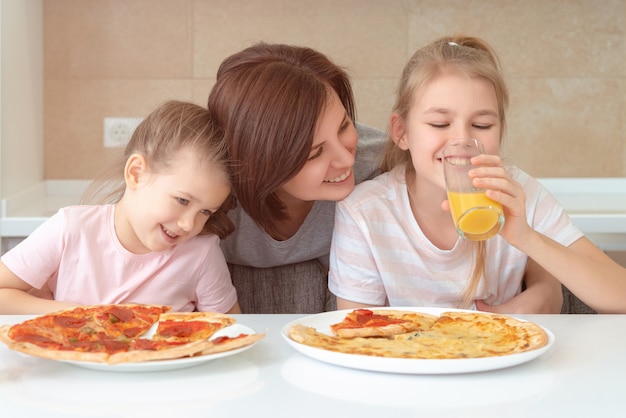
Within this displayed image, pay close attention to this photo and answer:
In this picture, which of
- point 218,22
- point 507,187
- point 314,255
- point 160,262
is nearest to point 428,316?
point 507,187

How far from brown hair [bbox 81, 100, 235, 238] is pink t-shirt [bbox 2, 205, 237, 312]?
8 cm

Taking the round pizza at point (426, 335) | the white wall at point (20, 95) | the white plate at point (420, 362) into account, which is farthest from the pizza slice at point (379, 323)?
the white wall at point (20, 95)

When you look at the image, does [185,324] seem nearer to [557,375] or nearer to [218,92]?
[557,375]

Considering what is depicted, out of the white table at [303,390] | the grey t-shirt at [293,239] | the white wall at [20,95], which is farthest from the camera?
the white wall at [20,95]

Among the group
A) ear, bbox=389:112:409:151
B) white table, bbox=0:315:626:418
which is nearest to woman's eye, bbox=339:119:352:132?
ear, bbox=389:112:409:151

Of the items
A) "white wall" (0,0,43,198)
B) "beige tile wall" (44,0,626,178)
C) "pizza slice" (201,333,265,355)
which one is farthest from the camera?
"beige tile wall" (44,0,626,178)

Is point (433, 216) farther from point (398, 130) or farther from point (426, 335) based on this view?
point (426, 335)

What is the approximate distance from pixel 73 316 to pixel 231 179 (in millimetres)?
467

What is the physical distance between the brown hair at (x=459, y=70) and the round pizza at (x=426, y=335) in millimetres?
450

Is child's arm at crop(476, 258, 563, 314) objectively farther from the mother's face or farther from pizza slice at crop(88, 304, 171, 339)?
pizza slice at crop(88, 304, 171, 339)

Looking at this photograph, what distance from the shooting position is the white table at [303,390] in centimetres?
83

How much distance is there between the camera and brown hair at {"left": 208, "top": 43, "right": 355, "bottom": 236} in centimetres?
151

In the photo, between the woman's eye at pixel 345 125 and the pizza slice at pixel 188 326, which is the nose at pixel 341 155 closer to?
the woman's eye at pixel 345 125

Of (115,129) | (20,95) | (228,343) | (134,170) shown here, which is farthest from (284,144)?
(115,129)
